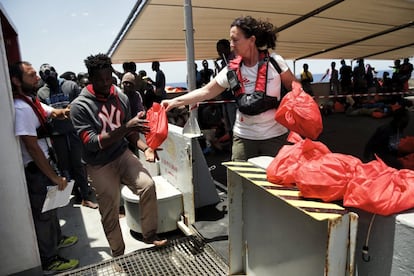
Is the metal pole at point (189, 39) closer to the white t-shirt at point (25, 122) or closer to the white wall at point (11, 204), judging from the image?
the white t-shirt at point (25, 122)

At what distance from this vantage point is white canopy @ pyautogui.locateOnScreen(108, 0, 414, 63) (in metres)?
5.50

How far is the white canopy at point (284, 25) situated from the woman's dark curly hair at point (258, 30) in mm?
2941

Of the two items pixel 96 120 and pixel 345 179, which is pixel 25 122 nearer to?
pixel 96 120

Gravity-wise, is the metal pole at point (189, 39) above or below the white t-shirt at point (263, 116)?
above

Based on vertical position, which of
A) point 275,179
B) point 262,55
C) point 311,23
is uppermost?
point 311,23

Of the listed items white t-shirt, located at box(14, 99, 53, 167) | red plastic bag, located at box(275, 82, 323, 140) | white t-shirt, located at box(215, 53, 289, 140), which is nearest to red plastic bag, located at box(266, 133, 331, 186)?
red plastic bag, located at box(275, 82, 323, 140)

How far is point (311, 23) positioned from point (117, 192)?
20.0 ft

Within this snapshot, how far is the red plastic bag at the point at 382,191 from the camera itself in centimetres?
117

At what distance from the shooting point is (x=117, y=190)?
274 centimetres

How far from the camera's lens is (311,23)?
6.90m

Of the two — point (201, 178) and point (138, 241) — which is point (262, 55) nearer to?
point (201, 178)

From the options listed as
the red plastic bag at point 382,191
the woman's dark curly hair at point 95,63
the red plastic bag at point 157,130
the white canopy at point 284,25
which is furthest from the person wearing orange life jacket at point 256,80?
the white canopy at point 284,25

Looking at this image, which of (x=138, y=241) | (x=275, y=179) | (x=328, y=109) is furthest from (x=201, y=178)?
(x=328, y=109)

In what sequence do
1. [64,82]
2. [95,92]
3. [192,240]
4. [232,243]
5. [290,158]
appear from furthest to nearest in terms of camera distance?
[64,82] → [192,240] → [95,92] → [232,243] → [290,158]
